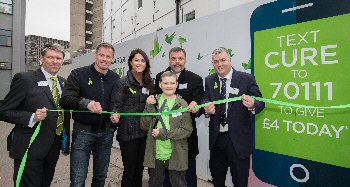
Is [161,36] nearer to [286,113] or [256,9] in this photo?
[256,9]

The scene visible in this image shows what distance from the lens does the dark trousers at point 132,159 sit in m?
2.90

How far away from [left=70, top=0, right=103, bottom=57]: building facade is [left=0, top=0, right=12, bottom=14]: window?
68.1 feet

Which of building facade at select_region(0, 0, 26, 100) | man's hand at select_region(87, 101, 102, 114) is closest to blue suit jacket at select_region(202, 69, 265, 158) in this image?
man's hand at select_region(87, 101, 102, 114)

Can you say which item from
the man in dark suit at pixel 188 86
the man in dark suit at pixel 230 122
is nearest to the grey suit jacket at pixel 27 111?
the man in dark suit at pixel 188 86

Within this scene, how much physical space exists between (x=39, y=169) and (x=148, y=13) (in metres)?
10.5

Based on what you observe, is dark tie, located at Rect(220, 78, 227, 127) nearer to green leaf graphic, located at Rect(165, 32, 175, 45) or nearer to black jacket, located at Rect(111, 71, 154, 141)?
black jacket, located at Rect(111, 71, 154, 141)

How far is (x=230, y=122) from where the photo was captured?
8.77 ft

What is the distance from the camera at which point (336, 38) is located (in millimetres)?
2674

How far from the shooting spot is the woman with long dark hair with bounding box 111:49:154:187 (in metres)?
2.87

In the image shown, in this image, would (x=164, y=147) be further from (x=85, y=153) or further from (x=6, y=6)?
(x=6, y=6)

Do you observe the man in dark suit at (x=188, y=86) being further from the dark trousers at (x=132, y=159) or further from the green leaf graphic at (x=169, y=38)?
the green leaf graphic at (x=169, y=38)

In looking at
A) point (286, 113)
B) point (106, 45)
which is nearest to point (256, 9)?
point (286, 113)

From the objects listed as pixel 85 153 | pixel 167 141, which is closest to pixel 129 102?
pixel 167 141

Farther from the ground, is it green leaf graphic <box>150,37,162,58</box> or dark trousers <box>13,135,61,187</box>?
green leaf graphic <box>150,37,162,58</box>
